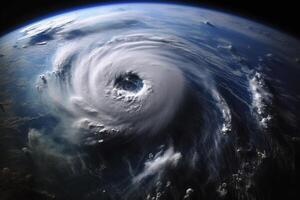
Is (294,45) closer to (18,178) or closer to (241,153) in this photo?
(241,153)

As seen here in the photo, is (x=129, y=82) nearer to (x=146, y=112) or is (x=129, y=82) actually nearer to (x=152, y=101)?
(x=152, y=101)

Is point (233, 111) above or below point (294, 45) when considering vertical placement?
below

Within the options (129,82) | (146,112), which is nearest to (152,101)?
(146,112)

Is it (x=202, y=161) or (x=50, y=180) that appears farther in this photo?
(x=202, y=161)

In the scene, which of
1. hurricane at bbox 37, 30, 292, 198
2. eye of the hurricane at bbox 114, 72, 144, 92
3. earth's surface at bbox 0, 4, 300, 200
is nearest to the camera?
earth's surface at bbox 0, 4, 300, 200

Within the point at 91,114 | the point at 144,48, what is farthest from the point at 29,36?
the point at 91,114
